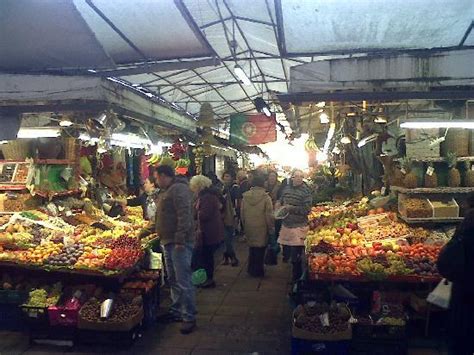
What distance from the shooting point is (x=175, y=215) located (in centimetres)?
569

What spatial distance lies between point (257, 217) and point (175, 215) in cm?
263

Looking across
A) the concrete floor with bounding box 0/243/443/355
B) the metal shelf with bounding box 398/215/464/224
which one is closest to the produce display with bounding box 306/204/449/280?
the metal shelf with bounding box 398/215/464/224

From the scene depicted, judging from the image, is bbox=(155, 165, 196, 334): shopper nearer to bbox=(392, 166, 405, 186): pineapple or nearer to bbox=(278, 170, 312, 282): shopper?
bbox=(278, 170, 312, 282): shopper

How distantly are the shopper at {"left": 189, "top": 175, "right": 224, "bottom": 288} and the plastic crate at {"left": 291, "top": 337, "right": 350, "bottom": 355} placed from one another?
2978 millimetres

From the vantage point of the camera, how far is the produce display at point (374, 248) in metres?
5.52

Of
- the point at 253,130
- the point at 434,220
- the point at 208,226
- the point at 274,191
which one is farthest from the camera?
the point at 253,130

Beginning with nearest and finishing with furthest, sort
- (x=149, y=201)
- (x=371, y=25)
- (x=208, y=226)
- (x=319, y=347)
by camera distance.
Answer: (x=371, y=25)
(x=319, y=347)
(x=208, y=226)
(x=149, y=201)

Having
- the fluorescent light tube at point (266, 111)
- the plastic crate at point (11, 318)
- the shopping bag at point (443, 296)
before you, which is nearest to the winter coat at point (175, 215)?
the plastic crate at point (11, 318)

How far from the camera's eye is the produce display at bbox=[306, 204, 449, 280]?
18.1 ft

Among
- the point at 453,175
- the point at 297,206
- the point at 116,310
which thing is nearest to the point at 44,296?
the point at 116,310

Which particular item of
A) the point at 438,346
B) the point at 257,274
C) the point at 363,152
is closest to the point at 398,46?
the point at 438,346

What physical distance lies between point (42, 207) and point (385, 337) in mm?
5682

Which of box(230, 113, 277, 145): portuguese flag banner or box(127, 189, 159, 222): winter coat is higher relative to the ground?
box(230, 113, 277, 145): portuguese flag banner

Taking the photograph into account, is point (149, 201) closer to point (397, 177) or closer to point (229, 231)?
point (229, 231)
